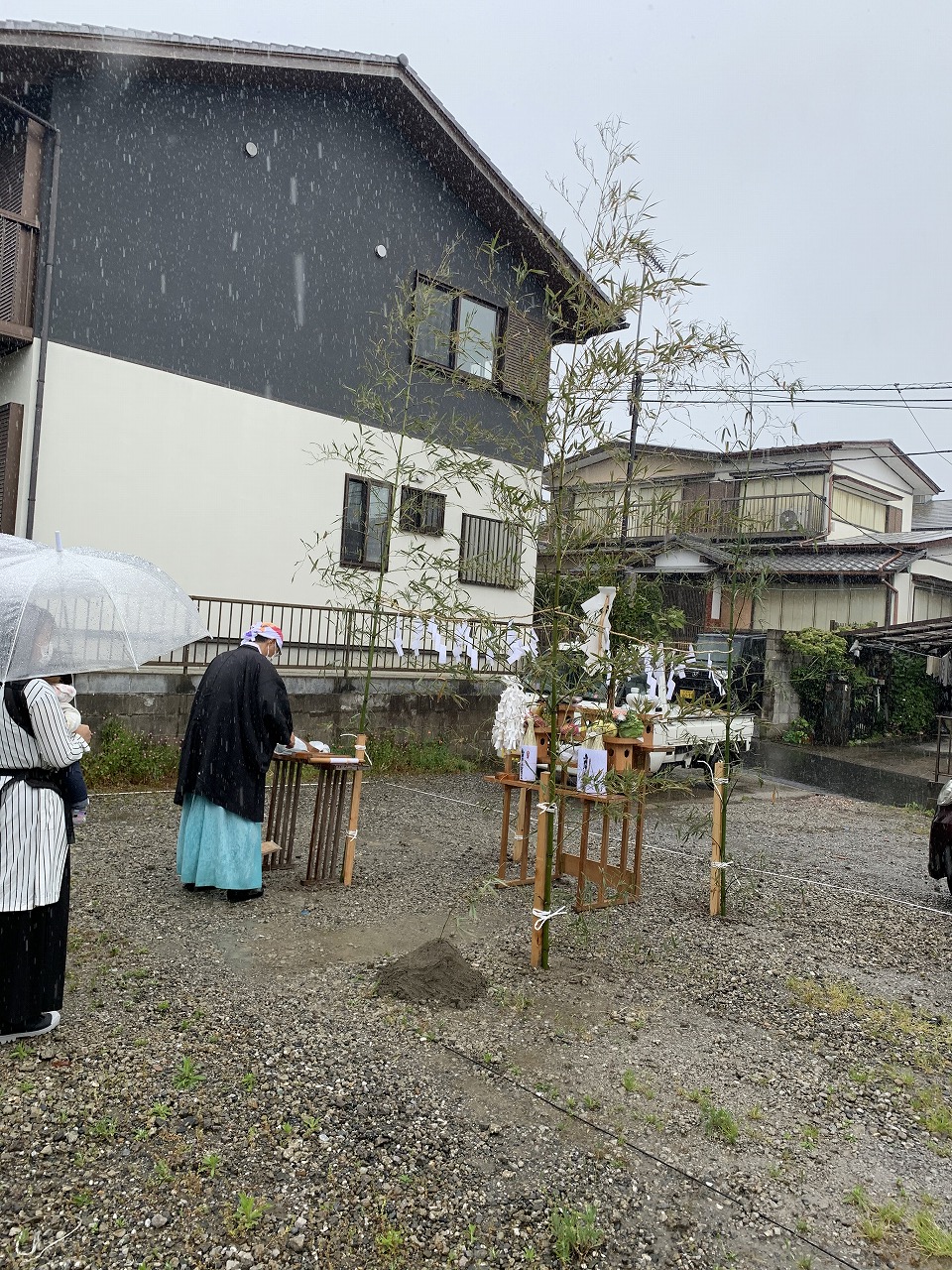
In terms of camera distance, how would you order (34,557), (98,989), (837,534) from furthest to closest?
(837,534) → (98,989) → (34,557)

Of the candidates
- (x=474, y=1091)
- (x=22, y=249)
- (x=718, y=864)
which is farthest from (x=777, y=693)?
(x=474, y=1091)

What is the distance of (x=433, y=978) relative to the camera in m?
4.35

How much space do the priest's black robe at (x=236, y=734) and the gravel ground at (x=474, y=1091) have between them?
71 cm

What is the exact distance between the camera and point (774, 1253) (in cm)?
268

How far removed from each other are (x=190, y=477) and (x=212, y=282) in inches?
94.2

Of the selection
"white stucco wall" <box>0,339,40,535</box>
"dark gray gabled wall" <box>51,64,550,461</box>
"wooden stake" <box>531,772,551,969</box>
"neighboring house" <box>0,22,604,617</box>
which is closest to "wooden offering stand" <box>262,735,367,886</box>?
"wooden stake" <box>531,772,551,969</box>

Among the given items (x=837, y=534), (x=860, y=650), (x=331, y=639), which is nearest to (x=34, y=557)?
(x=331, y=639)

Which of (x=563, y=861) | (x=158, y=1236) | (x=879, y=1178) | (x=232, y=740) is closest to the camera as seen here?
(x=158, y=1236)

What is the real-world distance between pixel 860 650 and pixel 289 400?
46.1 feet

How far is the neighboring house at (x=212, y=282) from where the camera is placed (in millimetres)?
9430

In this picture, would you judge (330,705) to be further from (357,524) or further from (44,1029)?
(44,1029)

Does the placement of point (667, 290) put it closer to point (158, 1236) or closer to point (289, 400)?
point (158, 1236)

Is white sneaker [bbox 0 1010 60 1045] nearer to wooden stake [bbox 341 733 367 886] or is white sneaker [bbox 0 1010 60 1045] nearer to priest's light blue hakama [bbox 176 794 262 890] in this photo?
priest's light blue hakama [bbox 176 794 262 890]

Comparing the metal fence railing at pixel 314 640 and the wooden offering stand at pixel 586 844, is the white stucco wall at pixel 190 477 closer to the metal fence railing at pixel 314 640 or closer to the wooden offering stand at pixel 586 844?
the metal fence railing at pixel 314 640
